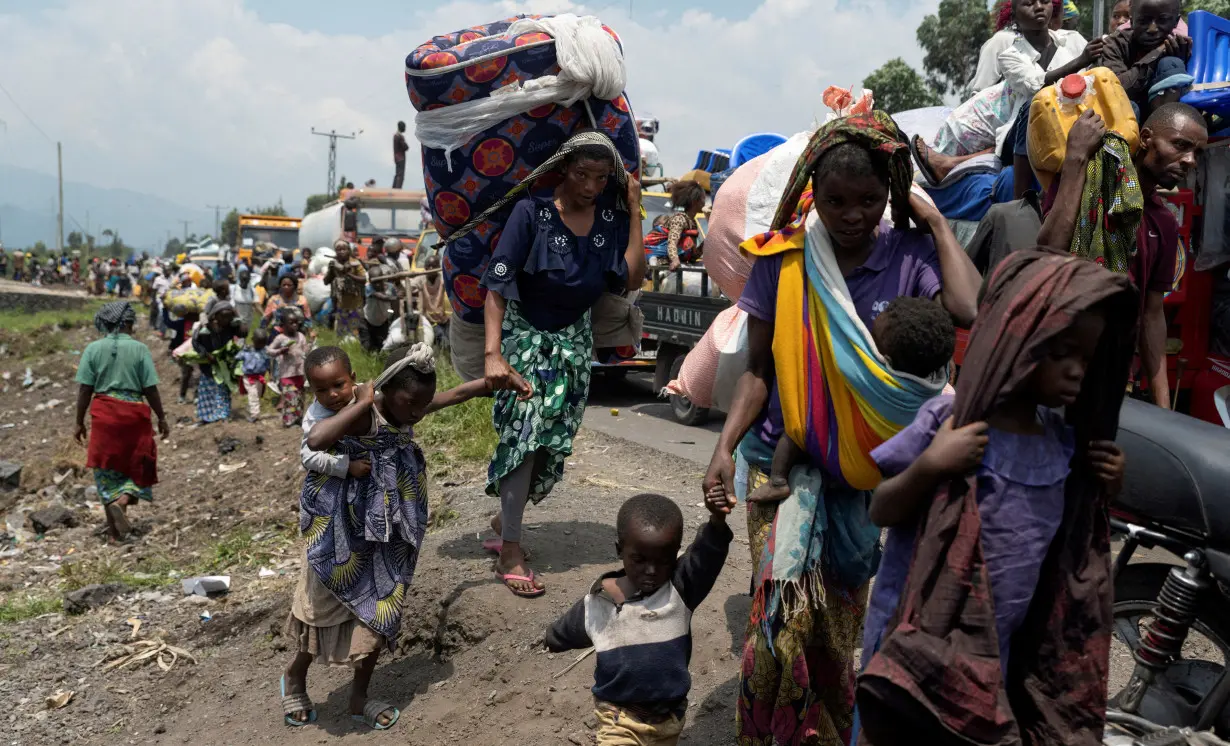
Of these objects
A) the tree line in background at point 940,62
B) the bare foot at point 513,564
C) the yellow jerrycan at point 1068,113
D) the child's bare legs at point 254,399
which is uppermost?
Answer: the tree line in background at point 940,62

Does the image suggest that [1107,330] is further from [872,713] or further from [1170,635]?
[1170,635]

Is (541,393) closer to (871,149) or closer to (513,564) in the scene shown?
(513,564)

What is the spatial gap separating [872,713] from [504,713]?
2030mm

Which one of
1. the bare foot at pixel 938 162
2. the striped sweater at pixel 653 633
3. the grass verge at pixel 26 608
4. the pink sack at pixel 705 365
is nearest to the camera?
the striped sweater at pixel 653 633

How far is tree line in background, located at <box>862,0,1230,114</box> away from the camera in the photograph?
18.9m

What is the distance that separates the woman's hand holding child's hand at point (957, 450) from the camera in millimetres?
1946

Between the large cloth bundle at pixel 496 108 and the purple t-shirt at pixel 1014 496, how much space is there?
2.74 meters

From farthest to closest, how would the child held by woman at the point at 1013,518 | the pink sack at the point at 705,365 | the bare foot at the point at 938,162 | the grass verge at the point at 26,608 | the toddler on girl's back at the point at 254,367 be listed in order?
the toddler on girl's back at the point at 254,367
the grass verge at the point at 26,608
the bare foot at the point at 938,162
the pink sack at the point at 705,365
the child held by woman at the point at 1013,518

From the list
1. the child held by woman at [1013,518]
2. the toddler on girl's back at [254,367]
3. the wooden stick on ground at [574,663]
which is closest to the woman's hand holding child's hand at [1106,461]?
the child held by woman at [1013,518]

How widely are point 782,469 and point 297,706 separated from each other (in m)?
2.41

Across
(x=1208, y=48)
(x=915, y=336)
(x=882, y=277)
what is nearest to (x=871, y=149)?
(x=882, y=277)

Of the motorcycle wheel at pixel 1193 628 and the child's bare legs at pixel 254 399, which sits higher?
the motorcycle wheel at pixel 1193 628

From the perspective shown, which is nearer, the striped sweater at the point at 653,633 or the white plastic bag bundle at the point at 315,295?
the striped sweater at the point at 653,633

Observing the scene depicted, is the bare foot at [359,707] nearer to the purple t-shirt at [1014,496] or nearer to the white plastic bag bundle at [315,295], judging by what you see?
the purple t-shirt at [1014,496]
